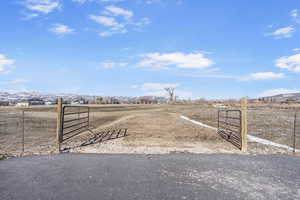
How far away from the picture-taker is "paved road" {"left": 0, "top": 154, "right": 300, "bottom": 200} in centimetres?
332

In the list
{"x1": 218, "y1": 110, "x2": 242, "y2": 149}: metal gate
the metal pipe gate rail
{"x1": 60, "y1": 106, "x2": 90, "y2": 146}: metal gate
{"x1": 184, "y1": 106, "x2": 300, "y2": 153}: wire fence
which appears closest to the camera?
the metal pipe gate rail

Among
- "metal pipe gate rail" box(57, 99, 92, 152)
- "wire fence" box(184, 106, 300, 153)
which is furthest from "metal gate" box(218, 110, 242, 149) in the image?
"metal pipe gate rail" box(57, 99, 92, 152)

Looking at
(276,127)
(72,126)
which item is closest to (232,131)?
(276,127)

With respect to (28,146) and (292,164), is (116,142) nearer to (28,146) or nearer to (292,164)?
(28,146)

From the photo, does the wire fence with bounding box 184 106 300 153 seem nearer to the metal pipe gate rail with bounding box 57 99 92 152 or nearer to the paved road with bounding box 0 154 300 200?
the paved road with bounding box 0 154 300 200

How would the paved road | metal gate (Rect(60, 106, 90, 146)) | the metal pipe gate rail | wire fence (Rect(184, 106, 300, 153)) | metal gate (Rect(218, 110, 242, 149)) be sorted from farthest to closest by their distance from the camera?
wire fence (Rect(184, 106, 300, 153))
metal gate (Rect(218, 110, 242, 149))
metal gate (Rect(60, 106, 90, 146))
the metal pipe gate rail
the paved road

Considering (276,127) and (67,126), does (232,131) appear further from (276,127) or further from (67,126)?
(67,126)

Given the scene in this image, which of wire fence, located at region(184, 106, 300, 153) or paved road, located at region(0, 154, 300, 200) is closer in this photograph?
paved road, located at region(0, 154, 300, 200)

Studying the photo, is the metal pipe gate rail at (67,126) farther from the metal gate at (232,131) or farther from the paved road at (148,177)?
the metal gate at (232,131)

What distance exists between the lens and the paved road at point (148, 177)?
332 cm

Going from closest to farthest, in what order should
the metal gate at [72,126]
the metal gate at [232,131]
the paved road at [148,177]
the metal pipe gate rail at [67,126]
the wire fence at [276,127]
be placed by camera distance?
the paved road at [148,177]
the metal pipe gate rail at [67,126]
the metal gate at [72,126]
the metal gate at [232,131]
the wire fence at [276,127]

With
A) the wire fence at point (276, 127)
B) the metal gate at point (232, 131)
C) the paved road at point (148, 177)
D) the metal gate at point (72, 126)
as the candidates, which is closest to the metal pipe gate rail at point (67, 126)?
the metal gate at point (72, 126)

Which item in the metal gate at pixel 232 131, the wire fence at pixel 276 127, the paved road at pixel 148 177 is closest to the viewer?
the paved road at pixel 148 177

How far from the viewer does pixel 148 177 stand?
407 centimetres
